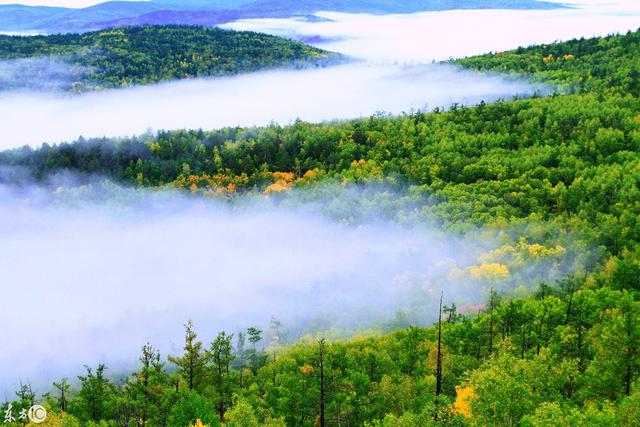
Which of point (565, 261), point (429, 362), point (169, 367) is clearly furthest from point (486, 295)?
point (169, 367)

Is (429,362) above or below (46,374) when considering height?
above

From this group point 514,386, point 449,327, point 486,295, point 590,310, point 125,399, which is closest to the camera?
point 514,386

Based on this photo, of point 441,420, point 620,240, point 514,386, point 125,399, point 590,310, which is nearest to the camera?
point 441,420

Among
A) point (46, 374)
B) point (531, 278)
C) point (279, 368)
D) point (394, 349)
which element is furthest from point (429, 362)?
point (46, 374)

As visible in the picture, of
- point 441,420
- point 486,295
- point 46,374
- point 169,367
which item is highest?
point 441,420

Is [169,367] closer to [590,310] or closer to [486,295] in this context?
[486,295]

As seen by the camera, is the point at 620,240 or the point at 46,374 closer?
the point at 620,240

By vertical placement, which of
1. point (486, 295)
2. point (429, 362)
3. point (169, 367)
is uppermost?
point (429, 362)

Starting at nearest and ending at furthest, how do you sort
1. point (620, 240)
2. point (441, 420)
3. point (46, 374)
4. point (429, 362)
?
point (441, 420)
point (429, 362)
point (620, 240)
point (46, 374)

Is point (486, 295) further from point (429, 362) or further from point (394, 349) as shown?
point (429, 362)
